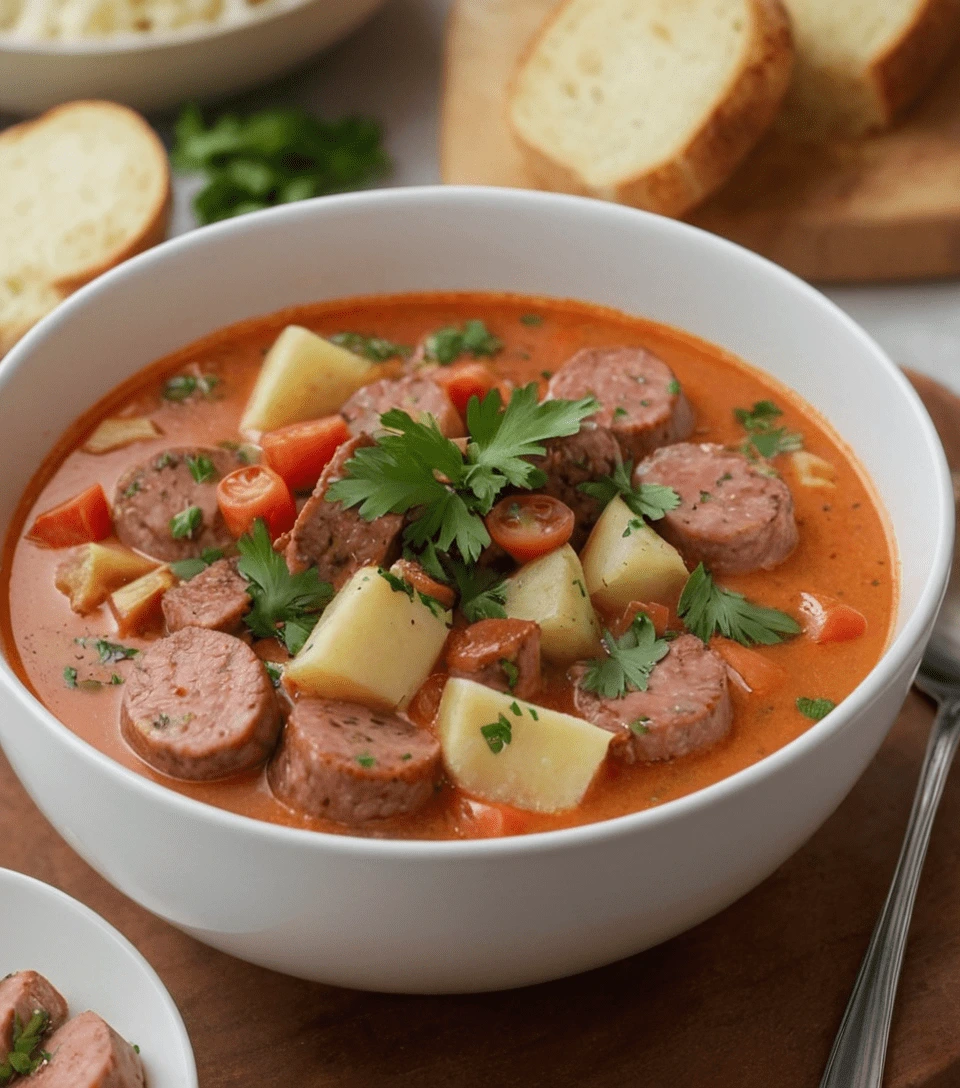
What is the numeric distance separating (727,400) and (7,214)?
2698mm

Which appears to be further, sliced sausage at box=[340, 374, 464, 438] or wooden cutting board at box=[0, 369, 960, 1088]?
sliced sausage at box=[340, 374, 464, 438]

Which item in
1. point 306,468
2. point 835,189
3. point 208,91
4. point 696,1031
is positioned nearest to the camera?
point 696,1031

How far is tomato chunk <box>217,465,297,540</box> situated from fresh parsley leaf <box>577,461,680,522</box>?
66cm

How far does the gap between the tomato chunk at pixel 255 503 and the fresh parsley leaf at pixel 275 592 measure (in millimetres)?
163

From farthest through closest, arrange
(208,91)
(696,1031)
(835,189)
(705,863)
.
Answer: (208,91), (835,189), (696,1031), (705,863)

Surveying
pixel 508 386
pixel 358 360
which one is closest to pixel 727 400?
pixel 508 386

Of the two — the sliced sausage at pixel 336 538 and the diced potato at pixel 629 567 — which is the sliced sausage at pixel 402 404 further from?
the diced potato at pixel 629 567

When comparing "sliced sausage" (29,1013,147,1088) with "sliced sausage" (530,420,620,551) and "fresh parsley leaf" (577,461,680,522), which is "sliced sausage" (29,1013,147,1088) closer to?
"sliced sausage" (530,420,620,551)

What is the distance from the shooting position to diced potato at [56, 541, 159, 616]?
3082 millimetres

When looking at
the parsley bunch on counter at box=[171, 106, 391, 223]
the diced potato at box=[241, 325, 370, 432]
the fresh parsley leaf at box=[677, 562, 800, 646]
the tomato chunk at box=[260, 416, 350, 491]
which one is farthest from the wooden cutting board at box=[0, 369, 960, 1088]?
the parsley bunch on counter at box=[171, 106, 391, 223]

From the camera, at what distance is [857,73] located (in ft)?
16.0

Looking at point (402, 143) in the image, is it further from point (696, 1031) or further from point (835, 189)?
point (696, 1031)

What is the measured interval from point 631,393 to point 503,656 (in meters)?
0.95

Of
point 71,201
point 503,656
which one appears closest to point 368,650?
point 503,656
